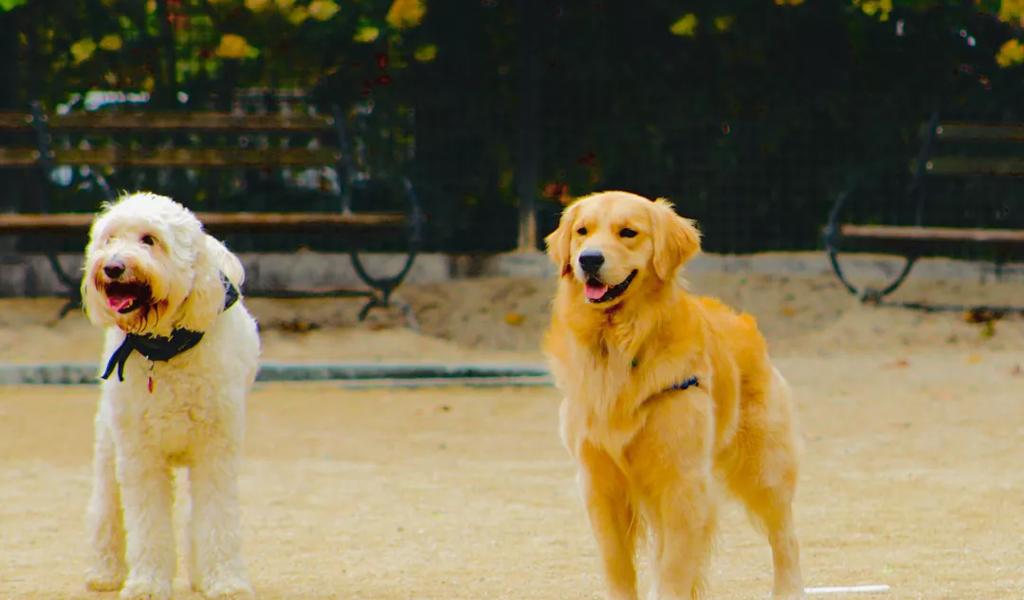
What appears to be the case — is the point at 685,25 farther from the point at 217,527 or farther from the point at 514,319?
the point at 217,527

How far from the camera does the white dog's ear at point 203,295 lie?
5.78 meters

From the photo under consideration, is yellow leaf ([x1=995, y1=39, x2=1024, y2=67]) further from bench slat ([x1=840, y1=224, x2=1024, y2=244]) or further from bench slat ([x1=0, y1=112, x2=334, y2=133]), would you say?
bench slat ([x1=0, y1=112, x2=334, y2=133])

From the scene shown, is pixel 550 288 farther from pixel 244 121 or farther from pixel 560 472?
pixel 560 472

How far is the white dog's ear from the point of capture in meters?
5.78

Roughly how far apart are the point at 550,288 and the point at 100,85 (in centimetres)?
372

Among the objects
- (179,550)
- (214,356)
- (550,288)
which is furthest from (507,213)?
(214,356)

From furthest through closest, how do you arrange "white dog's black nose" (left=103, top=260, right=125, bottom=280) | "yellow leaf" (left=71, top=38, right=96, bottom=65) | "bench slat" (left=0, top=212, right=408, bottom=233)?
"yellow leaf" (left=71, top=38, right=96, bottom=65)
"bench slat" (left=0, top=212, right=408, bottom=233)
"white dog's black nose" (left=103, top=260, right=125, bottom=280)

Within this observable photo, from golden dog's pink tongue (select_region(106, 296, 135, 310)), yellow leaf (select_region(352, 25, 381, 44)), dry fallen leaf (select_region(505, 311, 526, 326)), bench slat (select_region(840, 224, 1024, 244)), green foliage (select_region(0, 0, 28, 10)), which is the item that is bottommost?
dry fallen leaf (select_region(505, 311, 526, 326))

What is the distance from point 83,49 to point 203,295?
28.6ft

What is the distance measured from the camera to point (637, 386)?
17.3 ft

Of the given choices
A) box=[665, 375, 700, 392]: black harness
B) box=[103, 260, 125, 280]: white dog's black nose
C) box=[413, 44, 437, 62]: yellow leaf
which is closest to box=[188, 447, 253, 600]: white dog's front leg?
box=[103, 260, 125, 280]: white dog's black nose

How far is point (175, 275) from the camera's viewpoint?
5648mm

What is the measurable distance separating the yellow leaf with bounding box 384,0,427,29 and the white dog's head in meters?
8.19

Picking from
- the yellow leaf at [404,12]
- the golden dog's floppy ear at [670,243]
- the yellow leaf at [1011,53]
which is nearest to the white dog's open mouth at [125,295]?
the golden dog's floppy ear at [670,243]
